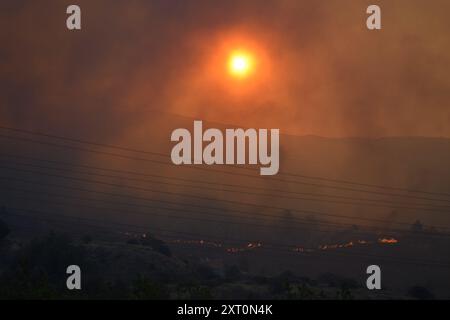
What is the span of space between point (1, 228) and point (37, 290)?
3949 inches

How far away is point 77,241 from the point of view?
486 ft
